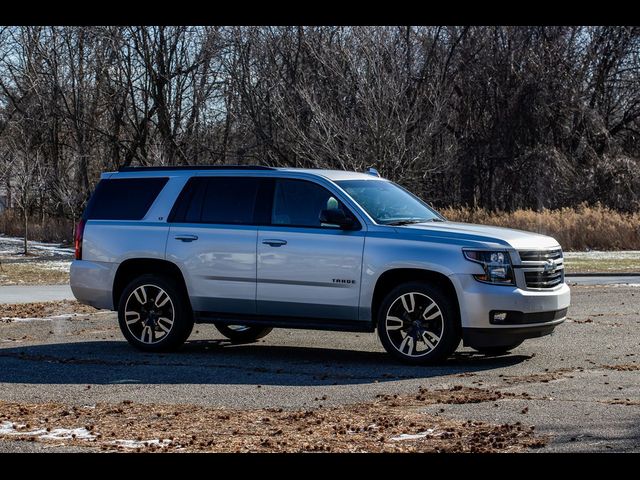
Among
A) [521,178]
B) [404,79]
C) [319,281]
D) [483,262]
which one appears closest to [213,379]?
[319,281]

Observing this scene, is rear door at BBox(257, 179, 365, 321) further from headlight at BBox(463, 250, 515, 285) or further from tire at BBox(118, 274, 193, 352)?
headlight at BBox(463, 250, 515, 285)

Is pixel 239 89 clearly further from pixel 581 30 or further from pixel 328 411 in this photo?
pixel 328 411

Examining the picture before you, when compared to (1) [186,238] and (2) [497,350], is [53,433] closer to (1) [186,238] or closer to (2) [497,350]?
(1) [186,238]

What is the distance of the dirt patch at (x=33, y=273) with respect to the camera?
83.0 ft

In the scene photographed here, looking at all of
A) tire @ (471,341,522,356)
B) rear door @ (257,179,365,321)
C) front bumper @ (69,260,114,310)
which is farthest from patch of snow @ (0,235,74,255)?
tire @ (471,341,522,356)

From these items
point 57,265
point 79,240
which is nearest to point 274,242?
point 79,240

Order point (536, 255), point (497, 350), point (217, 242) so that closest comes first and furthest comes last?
1. point (536, 255)
2. point (217, 242)
3. point (497, 350)

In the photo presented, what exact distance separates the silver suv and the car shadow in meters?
0.32

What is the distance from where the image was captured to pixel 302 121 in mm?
44812

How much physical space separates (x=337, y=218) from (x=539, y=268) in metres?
2.13

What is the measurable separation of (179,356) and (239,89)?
37.4m

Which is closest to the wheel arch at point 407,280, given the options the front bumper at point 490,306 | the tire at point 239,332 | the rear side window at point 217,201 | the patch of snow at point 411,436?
the front bumper at point 490,306

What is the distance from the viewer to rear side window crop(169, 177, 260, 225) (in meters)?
12.8

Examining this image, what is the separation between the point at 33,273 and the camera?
92.3ft
